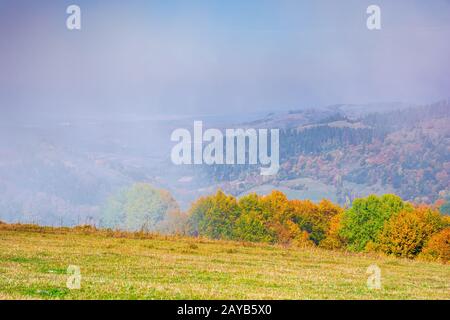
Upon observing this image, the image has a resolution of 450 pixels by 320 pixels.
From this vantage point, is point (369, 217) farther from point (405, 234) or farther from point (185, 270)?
point (185, 270)

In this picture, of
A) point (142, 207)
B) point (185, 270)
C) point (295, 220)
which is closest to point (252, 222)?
point (295, 220)

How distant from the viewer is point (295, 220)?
149 meters

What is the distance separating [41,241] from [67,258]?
9.77 meters

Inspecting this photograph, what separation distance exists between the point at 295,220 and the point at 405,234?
56.8 metres

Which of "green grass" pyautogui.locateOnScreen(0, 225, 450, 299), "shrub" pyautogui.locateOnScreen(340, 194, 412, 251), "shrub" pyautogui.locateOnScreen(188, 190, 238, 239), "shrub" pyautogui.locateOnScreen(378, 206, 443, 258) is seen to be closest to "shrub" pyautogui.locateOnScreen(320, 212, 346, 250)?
"shrub" pyautogui.locateOnScreen(340, 194, 412, 251)

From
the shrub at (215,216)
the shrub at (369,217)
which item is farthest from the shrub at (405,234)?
the shrub at (215,216)

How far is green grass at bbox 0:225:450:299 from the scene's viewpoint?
73.0 feet

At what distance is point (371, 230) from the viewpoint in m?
105

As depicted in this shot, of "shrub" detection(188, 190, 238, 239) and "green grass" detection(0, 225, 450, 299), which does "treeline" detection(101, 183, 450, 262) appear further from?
"green grass" detection(0, 225, 450, 299)

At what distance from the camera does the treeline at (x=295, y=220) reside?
93938mm

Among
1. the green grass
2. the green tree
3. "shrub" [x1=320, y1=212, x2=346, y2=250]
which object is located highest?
the green tree

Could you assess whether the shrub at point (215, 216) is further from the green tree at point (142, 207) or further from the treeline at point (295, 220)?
the green tree at point (142, 207)
